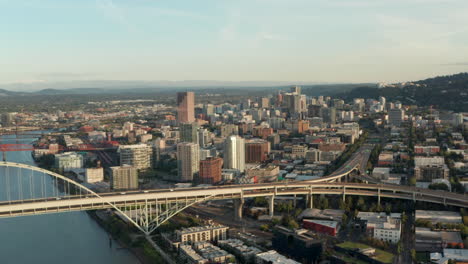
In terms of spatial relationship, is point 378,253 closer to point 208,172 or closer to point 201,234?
point 201,234

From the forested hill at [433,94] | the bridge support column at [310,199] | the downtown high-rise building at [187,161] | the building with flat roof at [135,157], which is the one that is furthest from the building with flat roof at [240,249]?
the forested hill at [433,94]

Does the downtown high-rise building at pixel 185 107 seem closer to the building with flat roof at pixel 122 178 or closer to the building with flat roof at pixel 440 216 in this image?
the building with flat roof at pixel 122 178

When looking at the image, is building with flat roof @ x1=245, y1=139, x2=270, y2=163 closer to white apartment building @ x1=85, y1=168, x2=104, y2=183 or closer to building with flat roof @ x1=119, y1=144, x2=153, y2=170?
building with flat roof @ x1=119, y1=144, x2=153, y2=170

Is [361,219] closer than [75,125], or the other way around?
[361,219]

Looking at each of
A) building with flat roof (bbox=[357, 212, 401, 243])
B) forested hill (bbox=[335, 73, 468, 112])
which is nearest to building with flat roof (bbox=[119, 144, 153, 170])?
building with flat roof (bbox=[357, 212, 401, 243])

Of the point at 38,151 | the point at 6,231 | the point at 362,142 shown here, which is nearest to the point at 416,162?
the point at 362,142

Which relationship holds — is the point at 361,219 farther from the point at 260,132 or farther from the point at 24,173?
the point at 260,132
